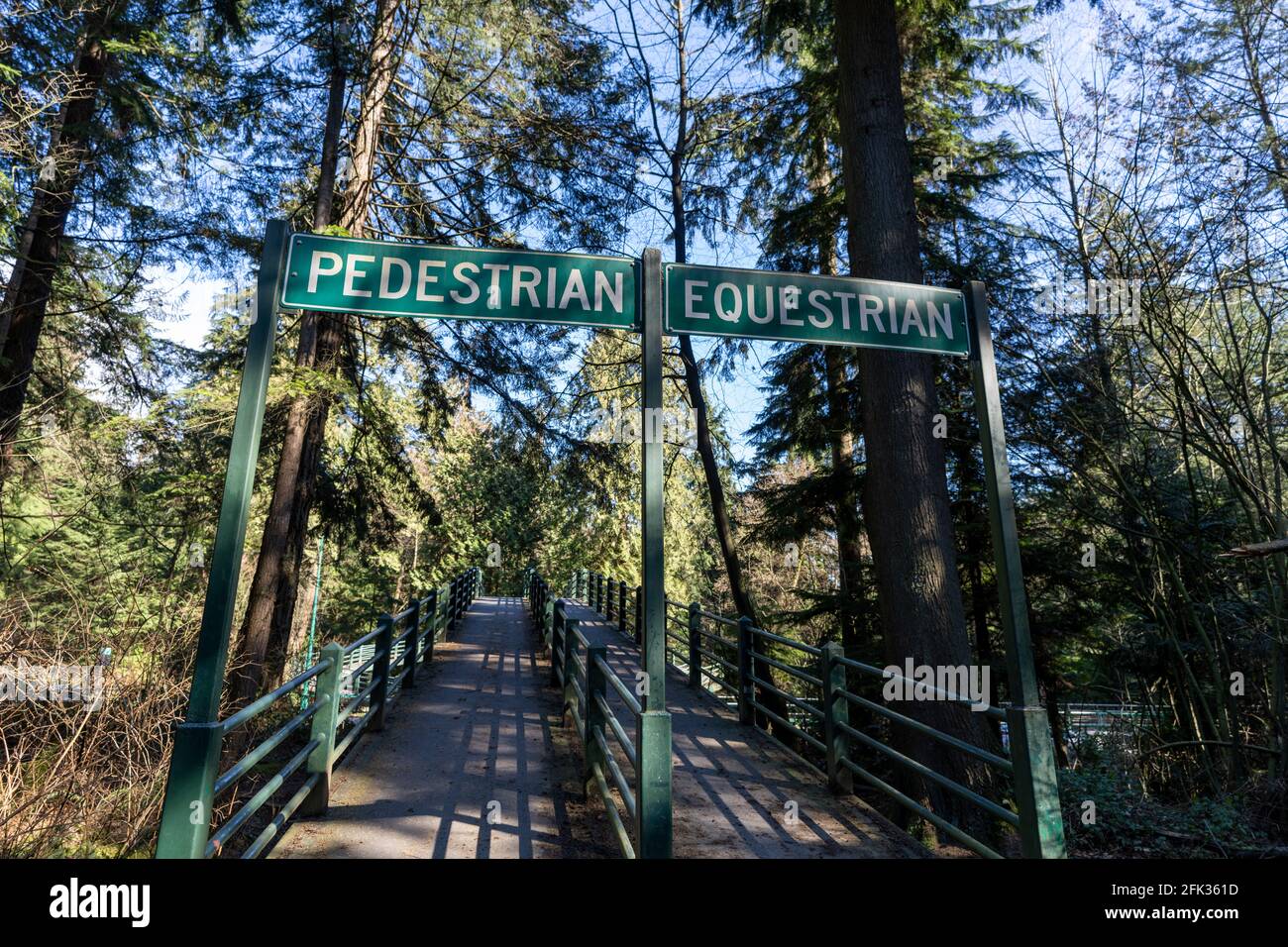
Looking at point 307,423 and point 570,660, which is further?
point 307,423

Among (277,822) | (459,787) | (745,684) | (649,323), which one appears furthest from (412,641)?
(649,323)

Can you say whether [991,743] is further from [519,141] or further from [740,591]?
[519,141]

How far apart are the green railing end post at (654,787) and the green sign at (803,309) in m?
2.07

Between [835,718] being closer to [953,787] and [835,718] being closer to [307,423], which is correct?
[953,787]

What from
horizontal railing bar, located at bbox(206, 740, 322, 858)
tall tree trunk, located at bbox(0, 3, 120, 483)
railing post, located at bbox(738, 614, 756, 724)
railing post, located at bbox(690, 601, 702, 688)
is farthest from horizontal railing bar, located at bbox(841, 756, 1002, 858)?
tall tree trunk, located at bbox(0, 3, 120, 483)

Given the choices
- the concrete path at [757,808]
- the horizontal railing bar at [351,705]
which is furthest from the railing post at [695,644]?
the horizontal railing bar at [351,705]

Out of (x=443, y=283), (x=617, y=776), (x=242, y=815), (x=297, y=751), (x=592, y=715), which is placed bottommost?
(x=297, y=751)

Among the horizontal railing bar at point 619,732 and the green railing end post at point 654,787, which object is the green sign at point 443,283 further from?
the horizontal railing bar at point 619,732

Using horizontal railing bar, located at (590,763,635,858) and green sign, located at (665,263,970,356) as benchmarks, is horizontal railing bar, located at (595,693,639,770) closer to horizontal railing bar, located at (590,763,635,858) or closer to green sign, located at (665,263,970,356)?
horizontal railing bar, located at (590,763,635,858)

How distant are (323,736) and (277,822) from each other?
3.62 ft

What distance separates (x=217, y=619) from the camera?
2.84 m

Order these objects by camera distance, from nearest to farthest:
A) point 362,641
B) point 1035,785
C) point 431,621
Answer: point 1035,785 → point 362,641 → point 431,621

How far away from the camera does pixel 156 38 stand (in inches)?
357

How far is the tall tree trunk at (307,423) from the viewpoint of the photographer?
10156 mm
